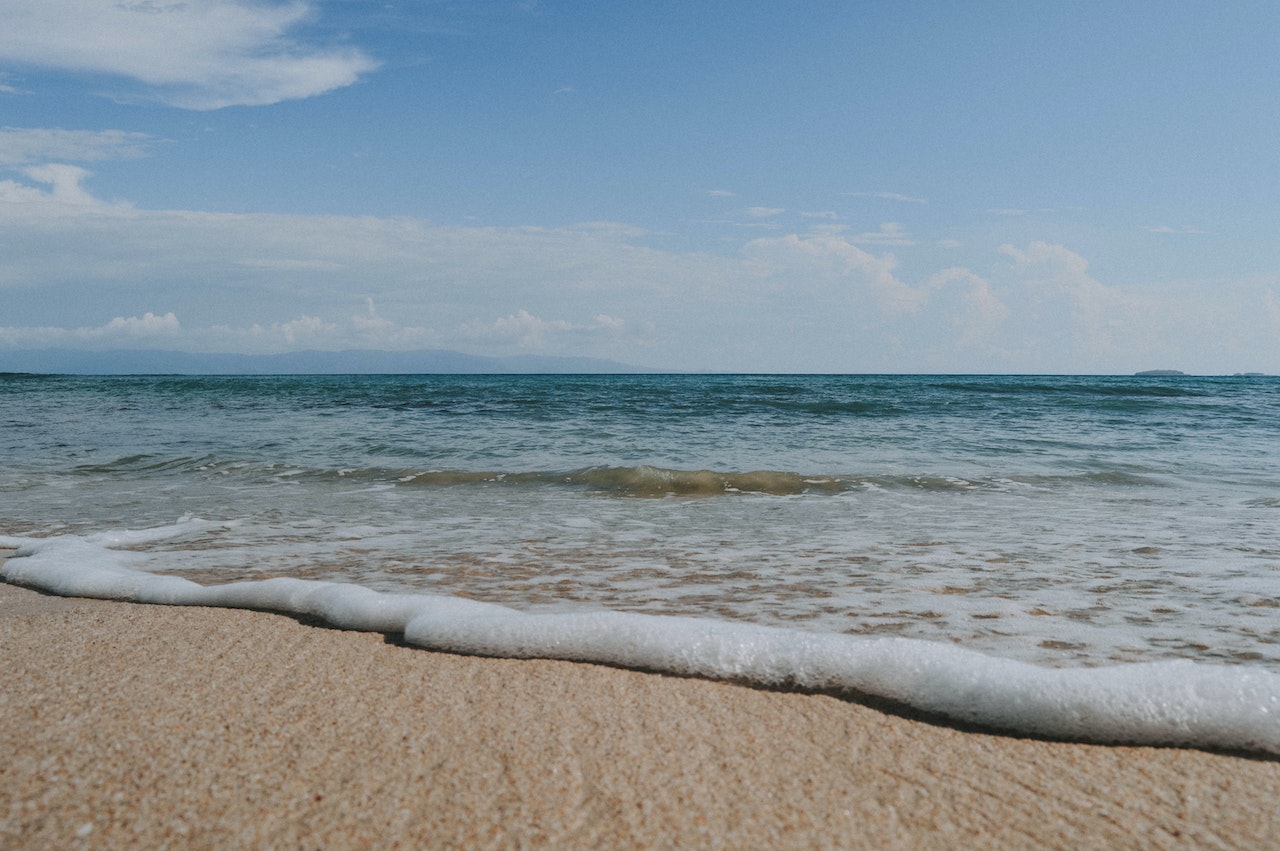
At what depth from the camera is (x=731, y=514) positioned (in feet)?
20.6

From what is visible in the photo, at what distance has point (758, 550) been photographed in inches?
185

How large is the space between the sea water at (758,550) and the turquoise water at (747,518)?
0.03 m

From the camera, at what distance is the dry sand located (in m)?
1.55

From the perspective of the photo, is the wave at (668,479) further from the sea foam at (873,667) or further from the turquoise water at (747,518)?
the sea foam at (873,667)

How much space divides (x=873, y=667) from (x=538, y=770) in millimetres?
1089

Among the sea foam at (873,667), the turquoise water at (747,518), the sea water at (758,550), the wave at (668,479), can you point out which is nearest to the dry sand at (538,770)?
the sea foam at (873,667)

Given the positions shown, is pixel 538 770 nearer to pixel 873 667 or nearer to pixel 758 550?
pixel 873 667

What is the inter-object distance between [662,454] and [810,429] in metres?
4.41

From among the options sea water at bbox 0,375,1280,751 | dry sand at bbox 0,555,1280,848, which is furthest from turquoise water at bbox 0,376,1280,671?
dry sand at bbox 0,555,1280,848

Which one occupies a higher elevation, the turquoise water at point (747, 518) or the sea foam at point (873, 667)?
the sea foam at point (873, 667)

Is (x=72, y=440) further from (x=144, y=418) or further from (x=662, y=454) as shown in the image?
(x=662, y=454)

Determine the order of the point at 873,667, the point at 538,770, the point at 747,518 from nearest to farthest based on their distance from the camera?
1. the point at 538,770
2. the point at 873,667
3. the point at 747,518

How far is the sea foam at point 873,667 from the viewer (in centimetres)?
205

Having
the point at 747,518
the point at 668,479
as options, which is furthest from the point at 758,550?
the point at 668,479
